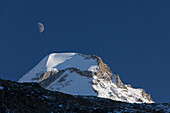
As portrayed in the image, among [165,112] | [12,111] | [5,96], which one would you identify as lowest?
[12,111]

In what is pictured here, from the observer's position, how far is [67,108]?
795 inches

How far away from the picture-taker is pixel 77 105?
70.6 feet

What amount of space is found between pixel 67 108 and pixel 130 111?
5416 mm

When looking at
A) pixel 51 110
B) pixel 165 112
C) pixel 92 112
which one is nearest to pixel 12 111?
pixel 51 110

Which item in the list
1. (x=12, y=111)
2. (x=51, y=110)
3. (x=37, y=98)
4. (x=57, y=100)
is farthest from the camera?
(x=57, y=100)

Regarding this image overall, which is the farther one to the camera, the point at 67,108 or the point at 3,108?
the point at 67,108

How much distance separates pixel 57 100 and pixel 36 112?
13.4 feet

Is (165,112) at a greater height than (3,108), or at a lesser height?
greater

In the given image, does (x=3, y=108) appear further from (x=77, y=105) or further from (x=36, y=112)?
(x=77, y=105)

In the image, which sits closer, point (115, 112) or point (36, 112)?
point (36, 112)

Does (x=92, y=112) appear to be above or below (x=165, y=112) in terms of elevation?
below

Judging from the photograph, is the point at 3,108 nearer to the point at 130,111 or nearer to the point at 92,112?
the point at 92,112

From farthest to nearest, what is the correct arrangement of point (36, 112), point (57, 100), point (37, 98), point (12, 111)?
point (57, 100), point (37, 98), point (36, 112), point (12, 111)

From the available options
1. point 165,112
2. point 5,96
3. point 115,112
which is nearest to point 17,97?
point 5,96
